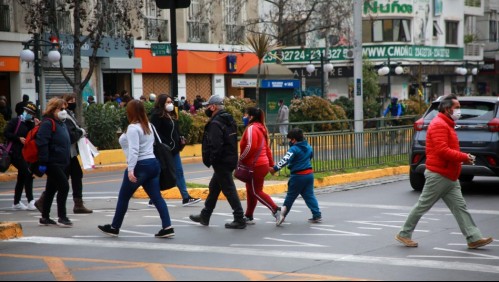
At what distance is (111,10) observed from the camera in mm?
26688

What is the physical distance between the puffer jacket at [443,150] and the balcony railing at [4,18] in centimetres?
2429

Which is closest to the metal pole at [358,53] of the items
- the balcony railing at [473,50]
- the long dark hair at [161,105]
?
the long dark hair at [161,105]

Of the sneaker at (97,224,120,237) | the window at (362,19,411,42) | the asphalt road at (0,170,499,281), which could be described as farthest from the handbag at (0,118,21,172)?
the window at (362,19,411,42)

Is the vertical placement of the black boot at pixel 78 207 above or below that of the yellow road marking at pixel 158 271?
above

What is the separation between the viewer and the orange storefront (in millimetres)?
39062

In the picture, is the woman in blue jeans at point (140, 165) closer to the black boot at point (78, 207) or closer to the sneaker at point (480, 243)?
the black boot at point (78, 207)

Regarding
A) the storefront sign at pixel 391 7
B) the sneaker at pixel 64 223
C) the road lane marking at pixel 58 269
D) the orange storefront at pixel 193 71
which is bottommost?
the road lane marking at pixel 58 269

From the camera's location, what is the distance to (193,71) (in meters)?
40.9

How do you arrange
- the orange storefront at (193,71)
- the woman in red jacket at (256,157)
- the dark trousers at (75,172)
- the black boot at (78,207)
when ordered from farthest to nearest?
the orange storefront at (193,71) → the black boot at (78,207) → the dark trousers at (75,172) → the woman in red jacket at (256,157)

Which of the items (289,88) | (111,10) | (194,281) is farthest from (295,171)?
(289,88)

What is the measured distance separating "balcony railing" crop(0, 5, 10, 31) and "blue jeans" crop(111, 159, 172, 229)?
22.5 meters

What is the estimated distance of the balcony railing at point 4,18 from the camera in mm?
31578

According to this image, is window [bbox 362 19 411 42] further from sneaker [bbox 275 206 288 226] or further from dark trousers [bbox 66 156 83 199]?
sneaker [bbox 275 206 288 226]

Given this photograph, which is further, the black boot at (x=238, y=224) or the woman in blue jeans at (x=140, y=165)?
the black boot at (x=238, y=224)
